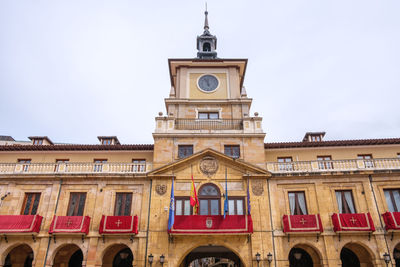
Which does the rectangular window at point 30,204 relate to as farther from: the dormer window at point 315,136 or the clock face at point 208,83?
the dormer window at point 315,136

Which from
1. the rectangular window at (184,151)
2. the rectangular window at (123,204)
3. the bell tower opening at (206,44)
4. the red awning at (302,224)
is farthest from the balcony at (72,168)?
the bell tower opening at (206,44)

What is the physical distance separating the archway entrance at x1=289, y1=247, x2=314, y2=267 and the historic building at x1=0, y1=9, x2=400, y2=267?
0.22 ft

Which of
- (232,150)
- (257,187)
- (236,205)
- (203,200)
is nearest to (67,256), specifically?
(203,200)

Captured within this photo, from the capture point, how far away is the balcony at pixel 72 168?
21688 millimetres

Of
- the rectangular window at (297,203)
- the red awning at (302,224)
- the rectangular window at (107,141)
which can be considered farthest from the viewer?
the rectangular window at (107,141)

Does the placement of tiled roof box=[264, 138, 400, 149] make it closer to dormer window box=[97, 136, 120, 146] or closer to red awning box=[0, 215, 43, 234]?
dormer window box=[97, 136, 120, 146]

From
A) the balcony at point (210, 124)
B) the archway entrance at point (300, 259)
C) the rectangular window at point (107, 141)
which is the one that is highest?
the rectangular window at point (107, 141)

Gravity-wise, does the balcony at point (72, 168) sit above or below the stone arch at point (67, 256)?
above

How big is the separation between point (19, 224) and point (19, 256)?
11.9ft

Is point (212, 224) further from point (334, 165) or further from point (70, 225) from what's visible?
point (334, 165)

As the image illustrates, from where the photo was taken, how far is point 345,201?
2038 centimetres

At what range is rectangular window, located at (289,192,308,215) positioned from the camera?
797 inches

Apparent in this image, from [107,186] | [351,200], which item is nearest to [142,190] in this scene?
[107,186]

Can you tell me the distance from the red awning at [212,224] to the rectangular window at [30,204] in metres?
10.4
